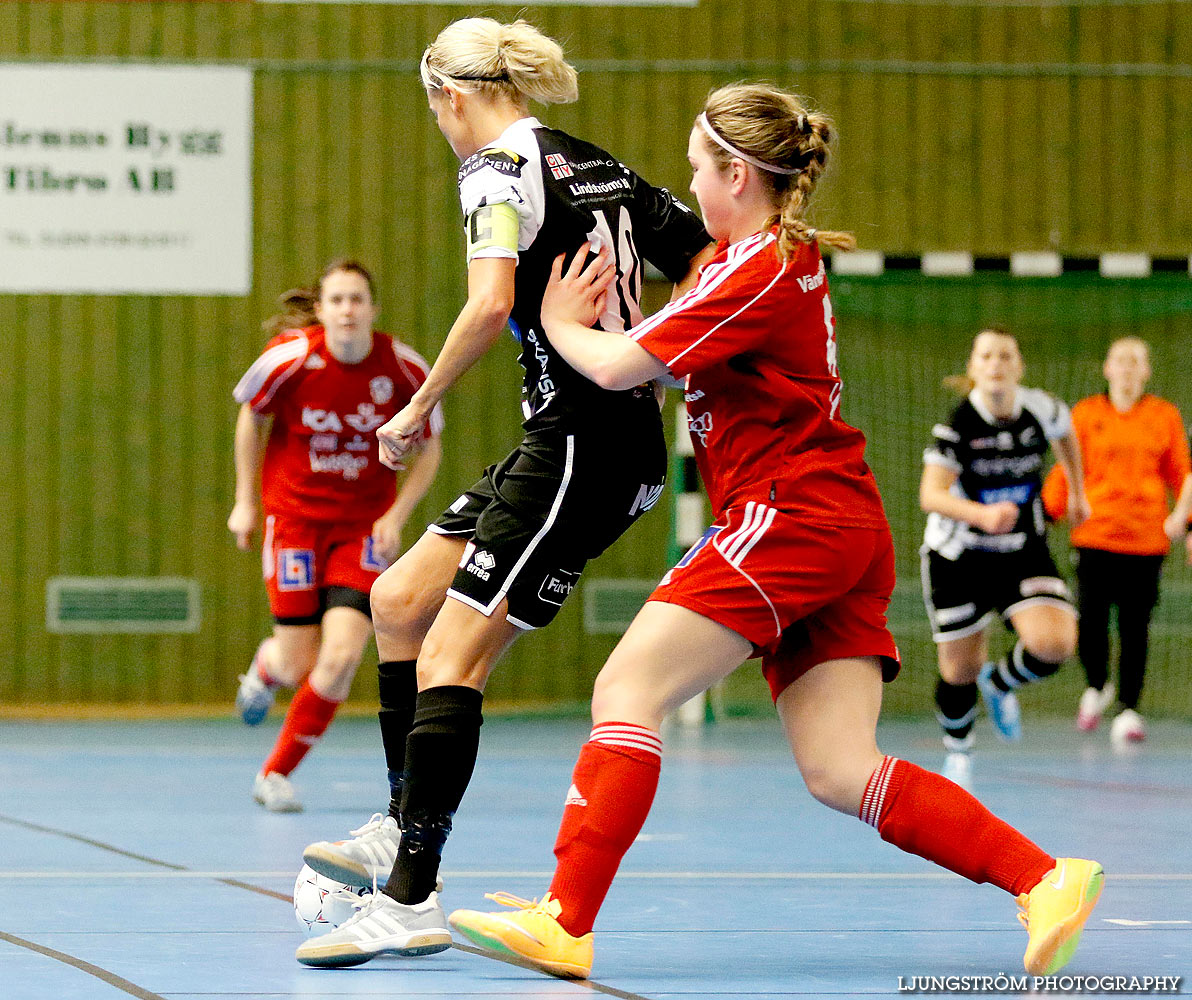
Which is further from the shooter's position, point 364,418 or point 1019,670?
point 1019,670

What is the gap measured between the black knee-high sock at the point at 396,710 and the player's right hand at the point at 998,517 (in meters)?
3.44

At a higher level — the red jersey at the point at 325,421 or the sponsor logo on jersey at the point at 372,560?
the red jersey at the point at 325,421

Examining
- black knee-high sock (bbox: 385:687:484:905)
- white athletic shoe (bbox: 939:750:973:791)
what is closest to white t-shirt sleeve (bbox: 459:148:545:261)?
black knee-high sock (bbox: 385:687:484:905)

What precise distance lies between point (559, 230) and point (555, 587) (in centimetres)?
69

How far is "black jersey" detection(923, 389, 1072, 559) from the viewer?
6.91m

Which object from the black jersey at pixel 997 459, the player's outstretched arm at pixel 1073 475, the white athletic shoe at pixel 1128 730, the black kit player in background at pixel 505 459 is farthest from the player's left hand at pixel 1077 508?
the black kit player in background at pixel 505 459

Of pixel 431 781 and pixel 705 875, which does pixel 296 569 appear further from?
pixel 431 781

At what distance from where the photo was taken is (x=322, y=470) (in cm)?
620

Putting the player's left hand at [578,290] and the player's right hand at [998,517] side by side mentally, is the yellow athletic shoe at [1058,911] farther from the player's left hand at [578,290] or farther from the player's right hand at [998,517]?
the player's right hand at [998,517]

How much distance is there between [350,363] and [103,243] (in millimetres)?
4688

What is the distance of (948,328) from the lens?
10.9 m

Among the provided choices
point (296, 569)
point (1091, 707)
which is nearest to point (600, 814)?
point (296, 569)

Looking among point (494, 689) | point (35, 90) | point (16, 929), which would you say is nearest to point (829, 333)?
point (16, 929)

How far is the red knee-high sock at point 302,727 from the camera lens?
5863 mm
